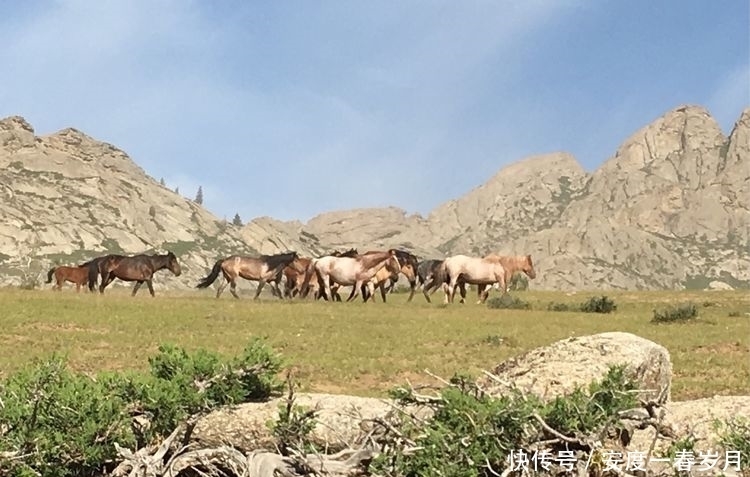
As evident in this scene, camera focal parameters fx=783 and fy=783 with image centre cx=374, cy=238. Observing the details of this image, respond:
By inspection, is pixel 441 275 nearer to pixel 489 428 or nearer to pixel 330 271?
pixel 330 271

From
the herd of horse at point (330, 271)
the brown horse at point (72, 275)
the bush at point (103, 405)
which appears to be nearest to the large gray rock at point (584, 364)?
the bush at point (103, 405)

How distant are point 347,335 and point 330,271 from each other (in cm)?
1560

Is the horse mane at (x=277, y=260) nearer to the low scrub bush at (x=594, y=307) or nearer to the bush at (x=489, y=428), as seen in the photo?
the low scrub bush at (x=594, y=307)

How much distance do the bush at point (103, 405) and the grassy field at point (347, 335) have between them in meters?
5.40

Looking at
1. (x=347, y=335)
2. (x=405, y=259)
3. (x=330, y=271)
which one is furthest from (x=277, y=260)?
(x=347, y=335)

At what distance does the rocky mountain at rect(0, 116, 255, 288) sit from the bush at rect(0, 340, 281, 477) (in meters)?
126

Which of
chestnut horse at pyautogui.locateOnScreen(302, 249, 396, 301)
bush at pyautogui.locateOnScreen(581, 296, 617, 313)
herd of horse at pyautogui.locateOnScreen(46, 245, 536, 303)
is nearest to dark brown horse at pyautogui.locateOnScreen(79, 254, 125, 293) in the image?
herd of horse at pyautogui.locateOnScreen(46, 245, 536, 303)

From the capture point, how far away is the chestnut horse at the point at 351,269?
36594 mm

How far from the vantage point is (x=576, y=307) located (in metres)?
33.8

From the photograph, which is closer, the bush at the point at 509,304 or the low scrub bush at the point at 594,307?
the low scrub bush at the point at 594,307

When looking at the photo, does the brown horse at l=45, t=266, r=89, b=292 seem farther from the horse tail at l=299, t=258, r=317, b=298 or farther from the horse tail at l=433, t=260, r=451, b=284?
the horse tail at l=433, t=260, r=451, b=284

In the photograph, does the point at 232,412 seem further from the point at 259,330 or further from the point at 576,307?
the point at 576,307

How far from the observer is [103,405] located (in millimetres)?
8219

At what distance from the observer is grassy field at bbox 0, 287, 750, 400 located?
16734mm
